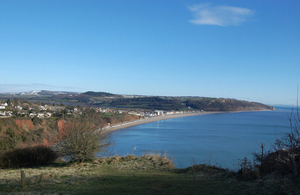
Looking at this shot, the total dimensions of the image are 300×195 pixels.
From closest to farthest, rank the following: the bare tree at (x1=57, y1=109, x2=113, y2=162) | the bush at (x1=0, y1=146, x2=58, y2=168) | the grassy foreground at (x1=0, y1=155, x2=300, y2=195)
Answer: the grassy foreground at (x1=0, y1=155, x2=300, y2=195), the bush at (x1=0, y1=146, x2=58, y2=168), the bare tree at (x1=57, y1=109, x2=113, y2=162)

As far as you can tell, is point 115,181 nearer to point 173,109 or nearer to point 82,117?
point 82,117

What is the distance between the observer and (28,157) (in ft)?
34.2

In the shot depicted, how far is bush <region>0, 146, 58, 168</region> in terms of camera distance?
9719mm

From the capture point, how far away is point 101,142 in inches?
447

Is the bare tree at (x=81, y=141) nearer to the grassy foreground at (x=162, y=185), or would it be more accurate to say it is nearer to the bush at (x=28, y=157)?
the bush at (x=28, y=157)

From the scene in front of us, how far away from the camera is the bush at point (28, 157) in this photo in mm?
9719

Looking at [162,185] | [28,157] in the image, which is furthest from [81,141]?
[162,185]

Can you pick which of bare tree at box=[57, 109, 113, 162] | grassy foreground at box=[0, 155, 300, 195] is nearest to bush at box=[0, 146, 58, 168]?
bare tree at box=[57, 109, 113, 162]

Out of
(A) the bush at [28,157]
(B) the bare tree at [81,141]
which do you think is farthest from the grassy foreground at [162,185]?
(A) the bush at [28,157]

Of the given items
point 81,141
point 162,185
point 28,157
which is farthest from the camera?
point 28,157

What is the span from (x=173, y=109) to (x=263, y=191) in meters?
108

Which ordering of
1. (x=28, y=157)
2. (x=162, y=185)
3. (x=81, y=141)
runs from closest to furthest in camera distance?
(x=162, y=185)
(x=81, y=141)
(x=28, y=157)

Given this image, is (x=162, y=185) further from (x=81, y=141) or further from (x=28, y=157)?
(x=28, y=157)

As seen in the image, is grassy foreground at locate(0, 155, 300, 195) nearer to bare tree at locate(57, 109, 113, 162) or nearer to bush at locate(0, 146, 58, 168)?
bare tree at locate(57, 109, 113, 162)
